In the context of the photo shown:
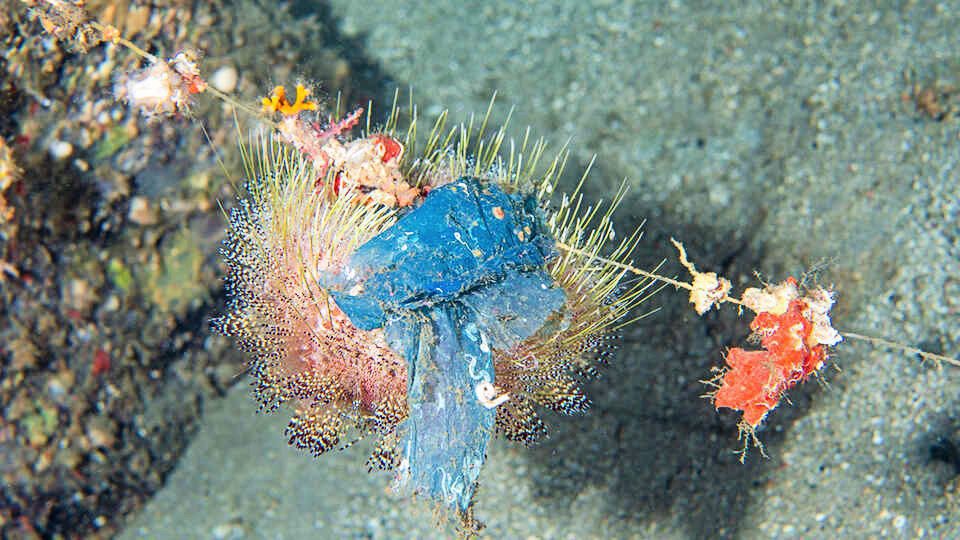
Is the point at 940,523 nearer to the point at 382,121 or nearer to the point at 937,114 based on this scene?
the point at 937,114

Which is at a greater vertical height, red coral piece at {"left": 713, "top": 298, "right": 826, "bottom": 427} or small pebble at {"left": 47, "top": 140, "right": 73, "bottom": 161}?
red coral piece at {"left": 713, "top": 298, "right": 826, "bottom": 427}

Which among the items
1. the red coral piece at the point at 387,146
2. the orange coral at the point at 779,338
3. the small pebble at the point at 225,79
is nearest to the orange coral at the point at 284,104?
the red coral piece at the point at 387,146

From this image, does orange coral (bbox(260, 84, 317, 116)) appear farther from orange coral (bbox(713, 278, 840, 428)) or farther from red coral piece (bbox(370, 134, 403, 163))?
orange coral (bbox(713, 278, 840, 428))

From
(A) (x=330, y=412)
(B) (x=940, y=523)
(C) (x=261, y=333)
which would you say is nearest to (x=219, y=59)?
(C) (x=261, y=333)

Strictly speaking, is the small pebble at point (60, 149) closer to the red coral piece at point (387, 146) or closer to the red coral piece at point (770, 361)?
the red coral piece at point (387, 146)

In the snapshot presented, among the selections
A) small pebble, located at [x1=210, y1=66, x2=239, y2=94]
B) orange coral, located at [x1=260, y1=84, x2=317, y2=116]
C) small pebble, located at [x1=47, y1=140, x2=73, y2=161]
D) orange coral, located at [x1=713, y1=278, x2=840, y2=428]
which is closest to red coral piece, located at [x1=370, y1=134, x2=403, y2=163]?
orange coral, located at [x1=260, y1=84, x2=317, y2=116]

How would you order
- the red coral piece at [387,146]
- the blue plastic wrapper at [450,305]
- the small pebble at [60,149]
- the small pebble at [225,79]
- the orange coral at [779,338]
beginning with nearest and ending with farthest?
the blue plastic wrapper at [450,305], the orange coral at [779,338], the red coral piece at [387,146], the small pebble at [60,149], the small pebble at [225,79]

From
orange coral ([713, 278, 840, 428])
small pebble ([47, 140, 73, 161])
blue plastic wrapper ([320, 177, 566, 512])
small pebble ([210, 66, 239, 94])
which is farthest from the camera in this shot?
small pebble ([210, 66, 239, 94])
